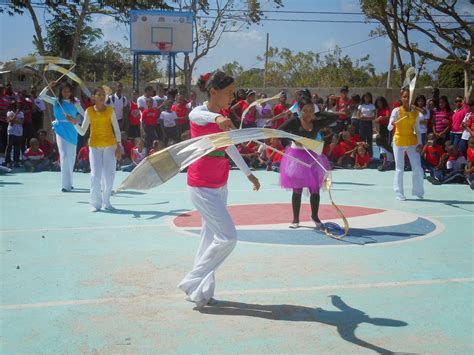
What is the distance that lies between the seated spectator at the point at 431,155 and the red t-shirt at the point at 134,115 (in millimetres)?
8693

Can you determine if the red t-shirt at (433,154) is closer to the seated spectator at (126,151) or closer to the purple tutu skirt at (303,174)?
the seated spectator at (126,151)

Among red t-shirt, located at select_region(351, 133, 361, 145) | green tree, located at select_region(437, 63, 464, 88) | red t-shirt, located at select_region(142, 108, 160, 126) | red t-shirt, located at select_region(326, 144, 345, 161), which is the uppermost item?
green tree, located at select_region(437, 63, 464, 88)

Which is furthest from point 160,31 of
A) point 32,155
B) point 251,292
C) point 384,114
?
point 251,292

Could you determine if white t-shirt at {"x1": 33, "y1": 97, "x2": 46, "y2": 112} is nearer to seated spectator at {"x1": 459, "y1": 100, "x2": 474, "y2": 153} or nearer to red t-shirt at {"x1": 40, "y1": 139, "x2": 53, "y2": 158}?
red t-shirt at {"x1": 40, "y1": 139, "x2": 53, "y2": 158}

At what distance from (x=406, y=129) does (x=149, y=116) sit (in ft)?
28.7

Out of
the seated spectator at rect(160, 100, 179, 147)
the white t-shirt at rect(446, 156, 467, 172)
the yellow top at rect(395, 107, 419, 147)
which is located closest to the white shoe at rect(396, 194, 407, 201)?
the yellow top at rect(395, 107, 419, 147)

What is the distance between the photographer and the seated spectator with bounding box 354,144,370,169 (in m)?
18.1

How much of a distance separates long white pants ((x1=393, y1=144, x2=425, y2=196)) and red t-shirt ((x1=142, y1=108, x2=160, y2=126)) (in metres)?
8.43

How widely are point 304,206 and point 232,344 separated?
6.81m

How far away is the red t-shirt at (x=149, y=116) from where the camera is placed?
60.4 ft

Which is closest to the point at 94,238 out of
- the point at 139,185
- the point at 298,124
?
the point at 298,124

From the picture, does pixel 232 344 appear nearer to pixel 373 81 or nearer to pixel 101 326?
pixel 101 326

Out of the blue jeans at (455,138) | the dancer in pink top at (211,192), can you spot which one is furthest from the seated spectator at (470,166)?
the dancer in pink top at (211,192)

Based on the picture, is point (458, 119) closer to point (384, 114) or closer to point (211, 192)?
point (384, 114)
